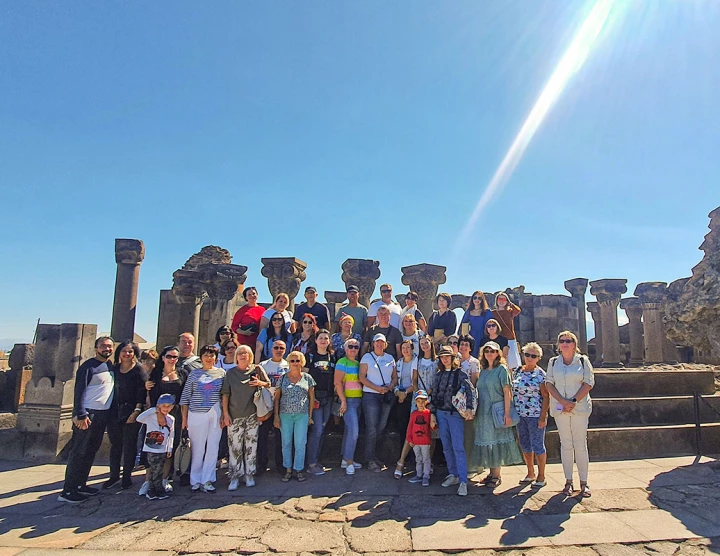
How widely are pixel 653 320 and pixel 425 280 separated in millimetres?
→ 11982

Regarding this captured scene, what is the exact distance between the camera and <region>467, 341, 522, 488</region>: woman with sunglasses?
15.6 ft

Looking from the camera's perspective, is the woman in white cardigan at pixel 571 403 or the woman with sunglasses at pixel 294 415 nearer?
the woman in white cardigan at pixel 571 403

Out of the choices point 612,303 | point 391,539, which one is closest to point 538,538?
point 391,539

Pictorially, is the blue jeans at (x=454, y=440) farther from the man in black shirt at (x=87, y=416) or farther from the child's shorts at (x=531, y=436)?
the man in black shirt at (x=87, y=416)

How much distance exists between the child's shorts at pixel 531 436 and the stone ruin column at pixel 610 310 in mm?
14181

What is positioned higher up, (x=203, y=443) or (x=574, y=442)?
(x=574, y=442)

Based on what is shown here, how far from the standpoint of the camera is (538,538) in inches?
139

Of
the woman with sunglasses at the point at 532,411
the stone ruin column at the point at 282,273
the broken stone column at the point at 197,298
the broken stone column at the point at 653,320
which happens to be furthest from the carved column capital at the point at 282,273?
the broken stone column at the point at 653,320

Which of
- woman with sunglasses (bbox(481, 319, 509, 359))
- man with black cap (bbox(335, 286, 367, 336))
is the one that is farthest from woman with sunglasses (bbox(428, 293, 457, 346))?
man with black cap (bbox(335, 286, 367, 336))

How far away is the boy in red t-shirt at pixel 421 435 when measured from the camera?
4848mm

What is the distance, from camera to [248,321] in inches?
252

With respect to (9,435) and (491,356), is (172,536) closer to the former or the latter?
(491,356)

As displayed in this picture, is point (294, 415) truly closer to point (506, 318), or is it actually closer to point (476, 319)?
point (476, 319)

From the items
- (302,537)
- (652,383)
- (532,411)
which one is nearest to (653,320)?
(652,383)
